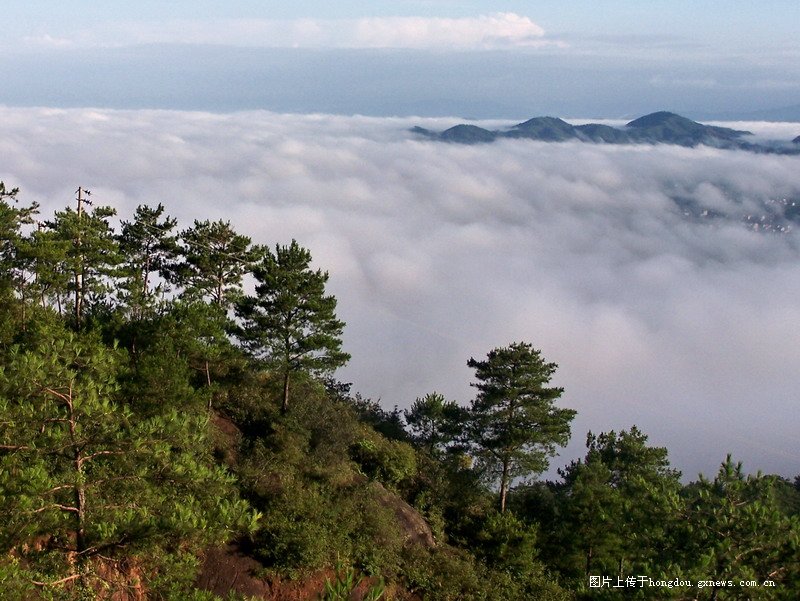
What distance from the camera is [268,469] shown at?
24375mm

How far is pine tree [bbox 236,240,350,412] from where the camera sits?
2802 cm

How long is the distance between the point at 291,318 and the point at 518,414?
10904 millimetres

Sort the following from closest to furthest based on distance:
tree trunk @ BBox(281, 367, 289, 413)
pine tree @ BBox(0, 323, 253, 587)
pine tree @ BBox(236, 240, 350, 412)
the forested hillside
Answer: pine tree @ BBox(0, 323, 253, 587)
the forested hillside
pine tree @ BBox(236, 240, 350, 412)
tree trunk @ BBox(281, 367, 289, 413)

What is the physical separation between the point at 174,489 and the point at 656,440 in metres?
128

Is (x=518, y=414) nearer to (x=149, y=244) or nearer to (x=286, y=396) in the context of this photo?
(x=286, y=396)

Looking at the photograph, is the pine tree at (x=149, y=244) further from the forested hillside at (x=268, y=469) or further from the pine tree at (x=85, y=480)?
the pine tree at (x=85, y=480)

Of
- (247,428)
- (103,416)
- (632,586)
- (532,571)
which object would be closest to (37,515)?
(103,416)

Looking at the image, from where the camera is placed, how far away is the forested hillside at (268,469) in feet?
35.2

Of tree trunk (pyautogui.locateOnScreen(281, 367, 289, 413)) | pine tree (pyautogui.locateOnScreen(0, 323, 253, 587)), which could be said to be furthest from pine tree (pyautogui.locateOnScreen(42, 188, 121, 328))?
pine tree (pyautogui.locateOnScreen(0, 323, 253, 587))

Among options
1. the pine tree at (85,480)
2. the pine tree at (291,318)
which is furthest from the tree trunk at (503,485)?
the pine tree at (85,480)

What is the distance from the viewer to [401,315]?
195750 millimetres

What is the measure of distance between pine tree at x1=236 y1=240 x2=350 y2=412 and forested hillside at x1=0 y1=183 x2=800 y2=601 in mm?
94

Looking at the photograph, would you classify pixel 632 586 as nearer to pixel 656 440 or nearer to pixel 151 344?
pixel 151 344

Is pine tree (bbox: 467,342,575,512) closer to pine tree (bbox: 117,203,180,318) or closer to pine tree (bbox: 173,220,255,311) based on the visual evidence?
pine tree (bbox: 173,220,255,311)
